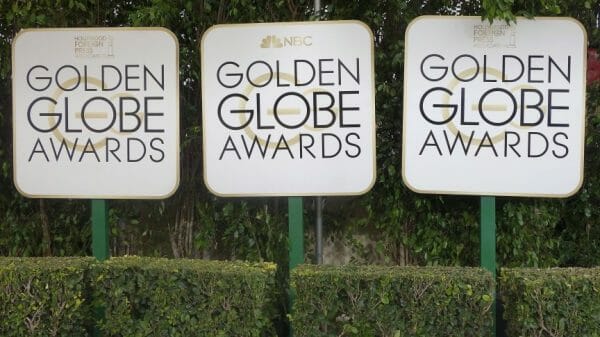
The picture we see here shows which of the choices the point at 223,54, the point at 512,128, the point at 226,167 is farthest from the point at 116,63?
the point at 512,128

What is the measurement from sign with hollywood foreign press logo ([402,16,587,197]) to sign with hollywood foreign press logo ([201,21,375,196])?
13.4 inches

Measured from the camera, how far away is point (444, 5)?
4.40 m

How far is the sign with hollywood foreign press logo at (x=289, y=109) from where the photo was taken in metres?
4.14

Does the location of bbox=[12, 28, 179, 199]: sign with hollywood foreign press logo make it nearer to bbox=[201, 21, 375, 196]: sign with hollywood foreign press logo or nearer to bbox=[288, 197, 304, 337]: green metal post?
bbox=[201, 21, 375, 196]: sign with hollywood foreign press logo

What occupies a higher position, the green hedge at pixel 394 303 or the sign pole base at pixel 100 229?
the sign pole base at pixel 100 229

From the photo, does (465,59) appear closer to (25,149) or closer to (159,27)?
(159,27)

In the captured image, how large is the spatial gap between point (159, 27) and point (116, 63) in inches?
16.3

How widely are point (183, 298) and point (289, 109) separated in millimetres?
1478

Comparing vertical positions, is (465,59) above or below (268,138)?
above

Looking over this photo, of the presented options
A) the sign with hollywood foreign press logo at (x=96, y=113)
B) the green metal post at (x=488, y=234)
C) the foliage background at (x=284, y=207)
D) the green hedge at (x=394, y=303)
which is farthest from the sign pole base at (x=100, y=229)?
the green metal post at (x=488, y=234)

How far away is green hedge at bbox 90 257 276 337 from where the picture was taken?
380 cm

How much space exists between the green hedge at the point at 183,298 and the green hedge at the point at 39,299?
0.56 feet

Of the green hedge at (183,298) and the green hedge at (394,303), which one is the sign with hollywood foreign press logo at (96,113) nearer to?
the green hedge at (183,298)

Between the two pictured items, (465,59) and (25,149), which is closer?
(465,59)
